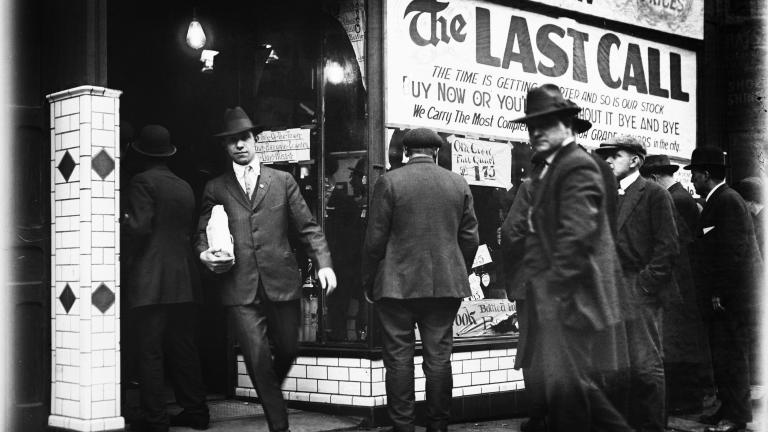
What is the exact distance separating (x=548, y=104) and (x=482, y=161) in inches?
115

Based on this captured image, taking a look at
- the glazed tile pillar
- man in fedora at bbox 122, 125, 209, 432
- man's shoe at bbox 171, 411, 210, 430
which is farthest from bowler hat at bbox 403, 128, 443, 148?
man's shoe at bbox 171, 411, 210, 430

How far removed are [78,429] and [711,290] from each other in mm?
5033

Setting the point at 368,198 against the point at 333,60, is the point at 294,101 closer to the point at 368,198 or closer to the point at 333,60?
the point at 333,60

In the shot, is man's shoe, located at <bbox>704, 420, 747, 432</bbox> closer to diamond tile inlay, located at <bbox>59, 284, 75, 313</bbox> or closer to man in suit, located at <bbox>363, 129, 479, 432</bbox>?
man in suit, located at <bbox>363, 129, 479, 432</bbox>

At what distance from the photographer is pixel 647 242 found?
719 cm

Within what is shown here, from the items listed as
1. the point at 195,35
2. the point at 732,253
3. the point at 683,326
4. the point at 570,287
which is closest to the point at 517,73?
the point at 732,253

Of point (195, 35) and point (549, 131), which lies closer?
point (549, 131)

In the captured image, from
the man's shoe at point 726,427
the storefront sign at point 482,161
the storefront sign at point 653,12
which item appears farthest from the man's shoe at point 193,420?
the storefront sign at point 653,12

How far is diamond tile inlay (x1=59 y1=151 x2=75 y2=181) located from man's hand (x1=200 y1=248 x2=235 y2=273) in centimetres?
99

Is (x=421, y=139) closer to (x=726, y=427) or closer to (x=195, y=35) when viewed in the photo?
(x=195, y=35)

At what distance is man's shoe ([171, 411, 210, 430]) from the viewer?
288 inches

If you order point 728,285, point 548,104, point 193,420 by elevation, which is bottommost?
point 193,420

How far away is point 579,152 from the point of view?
5590 millimetres

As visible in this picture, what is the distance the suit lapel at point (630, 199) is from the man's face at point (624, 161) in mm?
116
